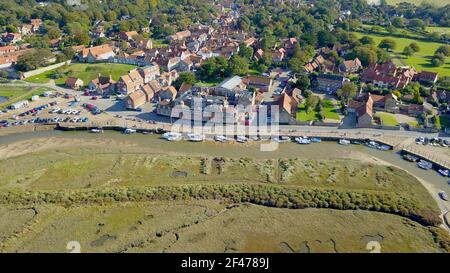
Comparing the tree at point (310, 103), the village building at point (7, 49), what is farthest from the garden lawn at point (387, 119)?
the village building at point (7, 49)

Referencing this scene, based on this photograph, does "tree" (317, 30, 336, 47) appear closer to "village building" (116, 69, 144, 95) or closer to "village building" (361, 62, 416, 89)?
"village building" (361, 62, 416, 89)

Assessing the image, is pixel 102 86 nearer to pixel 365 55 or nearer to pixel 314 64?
pixel 314 64

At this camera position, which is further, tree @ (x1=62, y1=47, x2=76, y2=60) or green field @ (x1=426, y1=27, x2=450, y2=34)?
green field @ (x1=426, y1=27, x2=450, y2=34)

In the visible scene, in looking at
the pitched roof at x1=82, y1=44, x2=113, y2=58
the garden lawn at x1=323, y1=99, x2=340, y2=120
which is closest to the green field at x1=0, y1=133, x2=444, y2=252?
the garden lawn at x1=323, y1=99, x2=340, y2=120

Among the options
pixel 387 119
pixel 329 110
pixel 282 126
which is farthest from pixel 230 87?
pixel 387 119

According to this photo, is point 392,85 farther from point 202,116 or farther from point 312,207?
point 312,207
